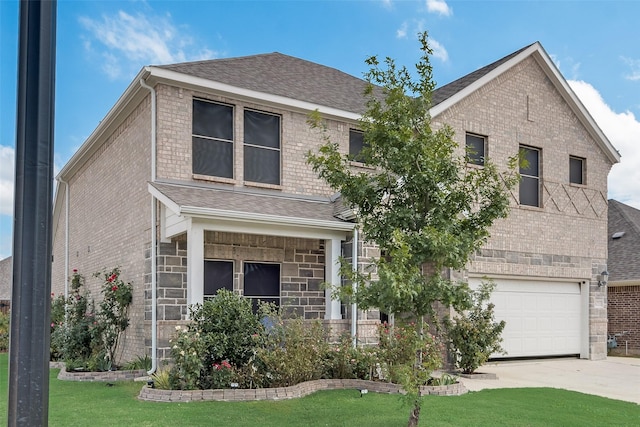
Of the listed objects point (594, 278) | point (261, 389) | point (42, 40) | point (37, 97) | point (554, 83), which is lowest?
point (261, 389)

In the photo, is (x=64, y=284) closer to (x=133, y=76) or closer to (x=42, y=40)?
(x=133, y=76)

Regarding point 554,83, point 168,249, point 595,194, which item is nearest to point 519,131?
point 554,83

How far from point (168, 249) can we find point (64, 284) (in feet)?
28.6

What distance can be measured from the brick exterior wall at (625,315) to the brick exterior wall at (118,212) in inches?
612

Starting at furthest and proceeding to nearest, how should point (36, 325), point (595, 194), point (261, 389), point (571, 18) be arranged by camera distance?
point (595, 194) < point (571, 18) < point (261, 389) < point (36, 325)

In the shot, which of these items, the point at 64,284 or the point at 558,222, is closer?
the point at 558,222

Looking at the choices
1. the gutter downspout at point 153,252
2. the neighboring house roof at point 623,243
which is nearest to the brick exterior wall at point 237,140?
the gutter downspout at point 153,252

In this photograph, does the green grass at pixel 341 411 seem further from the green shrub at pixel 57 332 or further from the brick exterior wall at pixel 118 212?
the green shrub at pixel 57 332

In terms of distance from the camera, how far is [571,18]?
12609 millimetres

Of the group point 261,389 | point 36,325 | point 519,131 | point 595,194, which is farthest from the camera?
point 595,194

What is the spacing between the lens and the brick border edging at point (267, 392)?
Answer: 828 cm

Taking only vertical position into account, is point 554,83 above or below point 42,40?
above

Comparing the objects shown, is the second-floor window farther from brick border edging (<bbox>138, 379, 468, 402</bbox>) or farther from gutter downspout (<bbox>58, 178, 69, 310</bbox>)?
gutter downspout (<bbox>58, 178, 69, 310</bbox>)

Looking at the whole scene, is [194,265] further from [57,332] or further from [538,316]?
[538,316]
